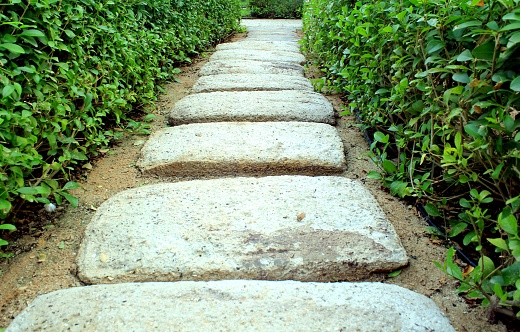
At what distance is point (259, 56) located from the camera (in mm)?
3965

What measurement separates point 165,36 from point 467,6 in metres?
2.42

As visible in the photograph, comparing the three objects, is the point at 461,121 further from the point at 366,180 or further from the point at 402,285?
the point at 366,180

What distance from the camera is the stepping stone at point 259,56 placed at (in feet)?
12.8

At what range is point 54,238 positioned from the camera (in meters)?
1.45

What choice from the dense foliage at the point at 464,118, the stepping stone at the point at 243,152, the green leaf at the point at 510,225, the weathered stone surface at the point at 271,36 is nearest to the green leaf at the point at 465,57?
the dense foliage at the point at 464,118

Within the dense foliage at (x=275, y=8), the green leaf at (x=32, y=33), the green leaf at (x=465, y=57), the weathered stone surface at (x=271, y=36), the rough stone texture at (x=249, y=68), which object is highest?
the green leaf at (x=32, y=33)

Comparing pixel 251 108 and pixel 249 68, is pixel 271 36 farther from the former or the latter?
pixel 251 108

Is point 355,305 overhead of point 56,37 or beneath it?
beneath

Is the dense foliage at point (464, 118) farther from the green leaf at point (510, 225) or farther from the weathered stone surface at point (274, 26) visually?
the weathered stone surface at point (274, 26)

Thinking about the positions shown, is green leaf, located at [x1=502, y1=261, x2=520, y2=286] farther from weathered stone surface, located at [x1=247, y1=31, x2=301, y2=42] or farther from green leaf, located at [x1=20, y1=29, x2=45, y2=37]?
weathered stone surface, located at [x1=247, y1=31, x2=301, y2=42]

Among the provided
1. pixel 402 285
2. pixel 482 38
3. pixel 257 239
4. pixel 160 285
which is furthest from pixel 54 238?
pixel 482 38

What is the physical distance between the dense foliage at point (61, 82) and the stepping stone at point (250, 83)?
42cm

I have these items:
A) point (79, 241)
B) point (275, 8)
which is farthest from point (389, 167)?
point (275, 8)

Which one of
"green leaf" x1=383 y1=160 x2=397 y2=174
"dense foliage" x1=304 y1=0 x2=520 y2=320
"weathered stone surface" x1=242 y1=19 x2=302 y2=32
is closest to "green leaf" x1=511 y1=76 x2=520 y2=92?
"dense foliage" x1=304 y1=0 x2=520 y2=320
